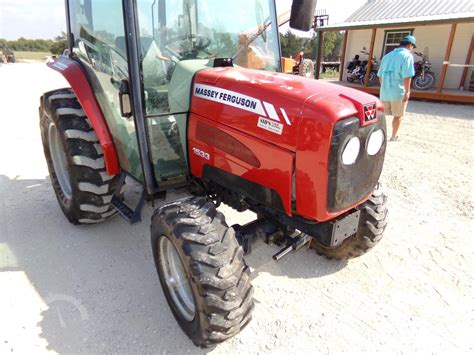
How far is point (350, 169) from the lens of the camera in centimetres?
187

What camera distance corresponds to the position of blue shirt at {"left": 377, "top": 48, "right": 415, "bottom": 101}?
5.31m

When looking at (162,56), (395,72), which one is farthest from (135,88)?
(395,72)

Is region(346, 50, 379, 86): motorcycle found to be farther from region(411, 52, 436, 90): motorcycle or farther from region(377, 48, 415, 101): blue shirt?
region(377, 48, 415, 101): blue shirt

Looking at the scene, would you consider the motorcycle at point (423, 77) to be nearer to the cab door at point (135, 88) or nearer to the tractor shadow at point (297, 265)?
the tractor shadow at point (297, 265)

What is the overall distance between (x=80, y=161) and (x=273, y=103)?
168 cm

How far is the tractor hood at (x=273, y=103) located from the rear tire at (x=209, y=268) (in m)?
0.54

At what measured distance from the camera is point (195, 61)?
7.78ft

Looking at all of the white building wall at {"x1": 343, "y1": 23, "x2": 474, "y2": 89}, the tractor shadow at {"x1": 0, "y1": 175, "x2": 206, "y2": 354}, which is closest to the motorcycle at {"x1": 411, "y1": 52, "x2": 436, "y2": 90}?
the white building wall at {"x1": 343, "y1": 23, "x2": 474, "y2": 89}

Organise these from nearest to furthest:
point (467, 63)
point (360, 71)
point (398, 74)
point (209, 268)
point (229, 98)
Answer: point (209, 268), point (229, 98), point (398, 74), point (467, 63), point (360, 71)

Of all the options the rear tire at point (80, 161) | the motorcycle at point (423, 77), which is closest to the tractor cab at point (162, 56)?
the rear tire at point (80, 161)

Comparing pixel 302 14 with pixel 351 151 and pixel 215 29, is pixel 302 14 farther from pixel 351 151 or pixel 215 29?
pixel 351 151

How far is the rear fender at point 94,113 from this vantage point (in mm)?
2709

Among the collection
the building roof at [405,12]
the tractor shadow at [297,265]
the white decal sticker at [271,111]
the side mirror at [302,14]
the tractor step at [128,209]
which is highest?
the building roof at [405,12]

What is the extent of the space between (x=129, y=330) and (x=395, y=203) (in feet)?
9.63
